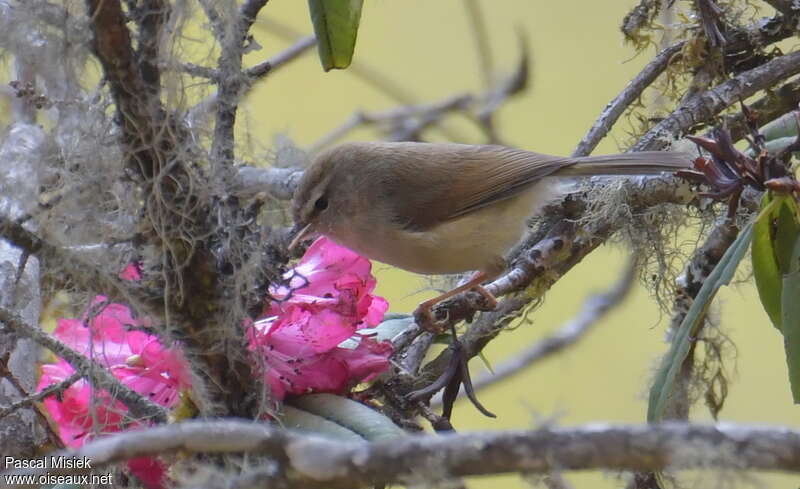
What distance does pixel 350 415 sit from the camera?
1215mm

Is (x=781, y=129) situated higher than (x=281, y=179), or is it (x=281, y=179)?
(x=781, y=129)

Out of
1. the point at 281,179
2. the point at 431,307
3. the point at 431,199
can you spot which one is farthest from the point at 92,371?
the point at 431,199

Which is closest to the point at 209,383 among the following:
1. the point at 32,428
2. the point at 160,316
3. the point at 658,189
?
the point at 160,316

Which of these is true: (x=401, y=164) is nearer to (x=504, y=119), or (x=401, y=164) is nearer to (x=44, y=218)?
(x=44, y=218)

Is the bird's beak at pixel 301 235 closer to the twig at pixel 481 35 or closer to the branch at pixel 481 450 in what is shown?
the branch at pixel 481 450

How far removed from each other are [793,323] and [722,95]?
0.75 m

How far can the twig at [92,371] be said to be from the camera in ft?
3.86

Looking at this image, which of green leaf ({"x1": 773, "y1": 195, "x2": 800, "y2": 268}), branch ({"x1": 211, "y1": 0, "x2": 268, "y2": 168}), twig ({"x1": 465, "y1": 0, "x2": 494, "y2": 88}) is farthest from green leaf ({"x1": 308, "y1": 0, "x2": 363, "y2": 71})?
twig ({"x1": 465, "y1": 0, "x2": 494, "y2": 88})

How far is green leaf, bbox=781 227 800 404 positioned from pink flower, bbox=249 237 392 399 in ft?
1.85

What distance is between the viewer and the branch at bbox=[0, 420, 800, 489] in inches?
30.5

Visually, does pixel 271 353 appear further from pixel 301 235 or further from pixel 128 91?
pixel 301 235

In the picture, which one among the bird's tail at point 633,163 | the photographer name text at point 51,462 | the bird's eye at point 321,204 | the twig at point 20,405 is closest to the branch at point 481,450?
the photographer name text at point 51,462

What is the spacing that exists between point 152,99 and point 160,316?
0.88 feet

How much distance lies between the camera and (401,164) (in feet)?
8.04
